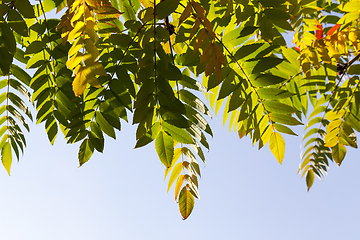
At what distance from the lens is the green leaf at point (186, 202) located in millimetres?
1514

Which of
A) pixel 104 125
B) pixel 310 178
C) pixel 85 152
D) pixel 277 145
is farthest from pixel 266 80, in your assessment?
pixel 310 178

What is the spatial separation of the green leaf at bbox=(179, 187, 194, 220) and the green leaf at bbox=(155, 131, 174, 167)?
38cm

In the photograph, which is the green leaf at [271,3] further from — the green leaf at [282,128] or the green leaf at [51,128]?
the green leaf at [51,128]

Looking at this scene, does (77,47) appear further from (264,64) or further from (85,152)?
(264,64)

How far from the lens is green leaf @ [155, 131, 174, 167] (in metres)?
1.28

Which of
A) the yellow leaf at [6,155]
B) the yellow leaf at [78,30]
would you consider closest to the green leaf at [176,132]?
the yellow leaf at [78,30]

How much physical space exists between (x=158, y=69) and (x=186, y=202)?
28.4 inches

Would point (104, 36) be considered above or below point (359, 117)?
above

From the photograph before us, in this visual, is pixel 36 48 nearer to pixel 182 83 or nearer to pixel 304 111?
pixel 182 83

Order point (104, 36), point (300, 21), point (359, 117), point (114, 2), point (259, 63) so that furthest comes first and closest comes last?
1. point (359, 117)
2. point (300, 21)
3. point (114, 2)
4. point (104, 36)
5. point (259, 63)

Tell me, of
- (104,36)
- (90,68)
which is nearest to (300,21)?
(104,36)

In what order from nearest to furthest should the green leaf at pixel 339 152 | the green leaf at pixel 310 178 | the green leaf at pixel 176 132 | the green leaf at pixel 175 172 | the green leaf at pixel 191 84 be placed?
the green leaf at pixel 176 132, the green leaf at pixel 191 84, the green leaf at pixel 175 172, the green leaf at pixel 339 152, the green leaf at pixel 310 178

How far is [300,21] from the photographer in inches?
76.0

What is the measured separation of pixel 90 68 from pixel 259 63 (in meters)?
0.81
